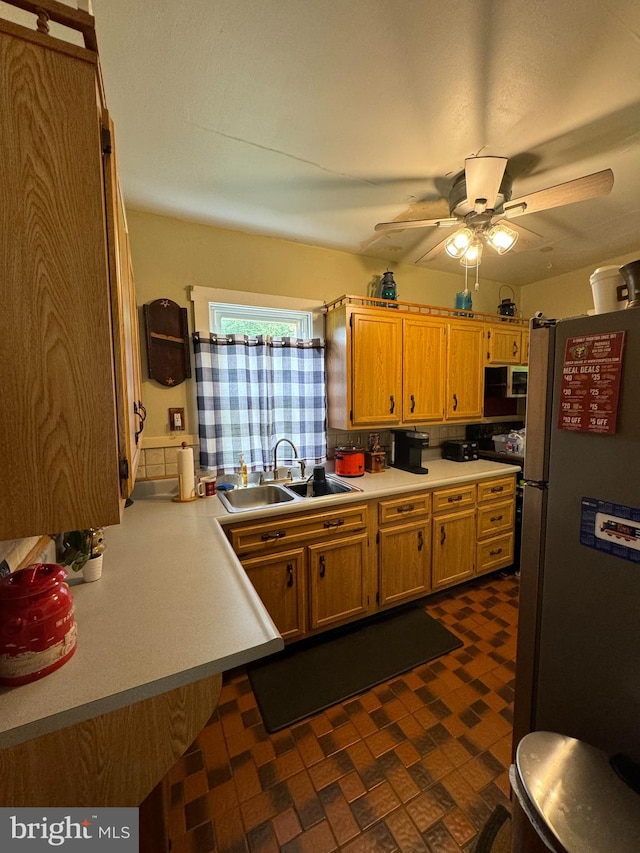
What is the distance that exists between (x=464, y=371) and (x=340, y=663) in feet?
7.68

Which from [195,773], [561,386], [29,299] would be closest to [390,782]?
[195,773]

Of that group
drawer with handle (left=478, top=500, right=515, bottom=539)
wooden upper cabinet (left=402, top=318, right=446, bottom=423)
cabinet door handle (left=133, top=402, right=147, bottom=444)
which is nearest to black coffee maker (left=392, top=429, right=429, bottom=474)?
wooden upper cabinet (left=402, top=318, right=446, bottom=423)

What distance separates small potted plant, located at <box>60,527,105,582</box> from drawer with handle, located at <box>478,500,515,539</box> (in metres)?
2.45

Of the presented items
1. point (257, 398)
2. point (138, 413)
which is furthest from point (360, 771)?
point (257, 398)

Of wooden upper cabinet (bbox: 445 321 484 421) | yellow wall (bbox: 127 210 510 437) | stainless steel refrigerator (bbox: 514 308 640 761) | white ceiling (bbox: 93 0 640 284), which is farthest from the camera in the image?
wooden upper cabinet (bbox: 445 321 484 421)

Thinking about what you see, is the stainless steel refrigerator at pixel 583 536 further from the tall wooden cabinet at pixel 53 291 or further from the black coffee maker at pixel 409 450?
the black coffee maker at pixel 409 450

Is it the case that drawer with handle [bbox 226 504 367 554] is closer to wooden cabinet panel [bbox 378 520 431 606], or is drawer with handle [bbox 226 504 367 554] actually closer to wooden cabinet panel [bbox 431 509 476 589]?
wooden cabinet panel [bbox 378 520 431 606]

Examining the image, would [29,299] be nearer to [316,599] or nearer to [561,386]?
[561,386]

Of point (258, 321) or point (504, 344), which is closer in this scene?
point (258, 321)

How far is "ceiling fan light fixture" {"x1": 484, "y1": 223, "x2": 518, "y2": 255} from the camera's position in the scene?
1573 mm

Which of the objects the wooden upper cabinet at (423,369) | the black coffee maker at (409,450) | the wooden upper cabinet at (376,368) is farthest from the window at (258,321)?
the black coffee maker at (409,450)

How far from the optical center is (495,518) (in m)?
2.61

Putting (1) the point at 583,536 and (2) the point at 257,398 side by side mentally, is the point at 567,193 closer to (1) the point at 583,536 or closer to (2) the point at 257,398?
(1) the point at 583,536

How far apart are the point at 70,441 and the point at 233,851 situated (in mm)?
1463
